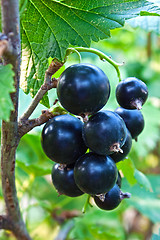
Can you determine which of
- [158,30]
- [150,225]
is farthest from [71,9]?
[150,225]

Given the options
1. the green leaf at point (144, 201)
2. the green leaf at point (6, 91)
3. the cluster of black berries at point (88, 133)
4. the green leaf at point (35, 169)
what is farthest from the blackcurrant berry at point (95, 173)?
the green leaf at point (144, 201)

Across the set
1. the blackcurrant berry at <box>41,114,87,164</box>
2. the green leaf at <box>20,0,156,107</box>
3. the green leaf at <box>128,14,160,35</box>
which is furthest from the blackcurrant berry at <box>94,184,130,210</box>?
the green leaf at <box>128,14,160,35</box>

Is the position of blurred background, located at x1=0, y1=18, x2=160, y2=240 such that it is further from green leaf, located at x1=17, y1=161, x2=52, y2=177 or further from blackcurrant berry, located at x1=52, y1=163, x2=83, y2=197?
blackcurrant berry, located at x1=52, y1=163, x2=83, y2=197

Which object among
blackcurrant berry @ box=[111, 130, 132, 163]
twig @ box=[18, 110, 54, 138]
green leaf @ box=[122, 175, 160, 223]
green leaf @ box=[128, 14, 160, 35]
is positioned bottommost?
green leaf @ box=[122, 175, 160, 223]

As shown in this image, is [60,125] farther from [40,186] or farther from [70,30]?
[40,186]

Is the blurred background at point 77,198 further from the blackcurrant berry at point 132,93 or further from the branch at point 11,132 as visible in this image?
the branch at point 11,132

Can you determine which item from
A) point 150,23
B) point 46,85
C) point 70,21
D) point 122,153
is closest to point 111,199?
point 122,153

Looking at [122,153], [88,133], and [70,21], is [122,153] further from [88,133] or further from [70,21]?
[70,21]
